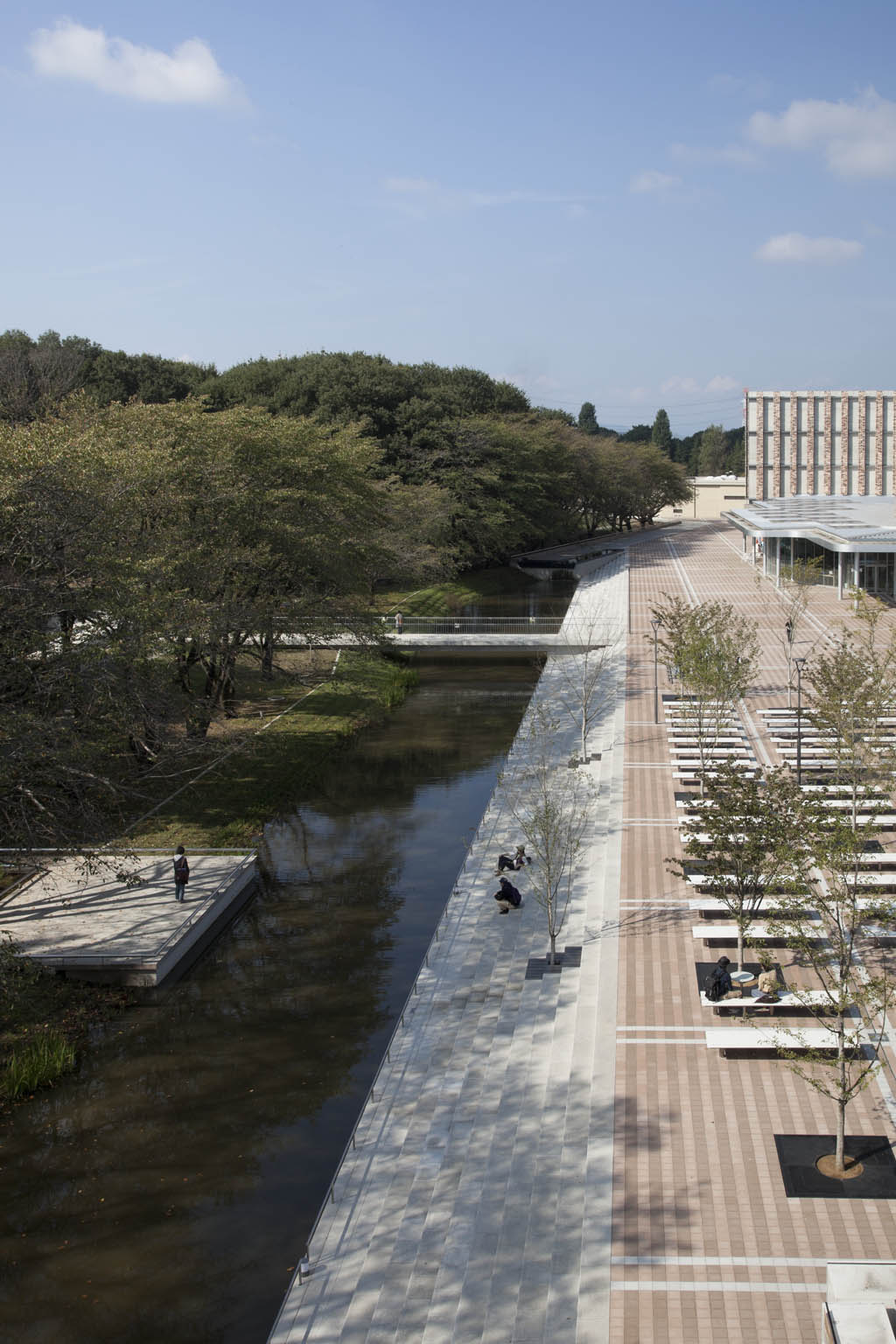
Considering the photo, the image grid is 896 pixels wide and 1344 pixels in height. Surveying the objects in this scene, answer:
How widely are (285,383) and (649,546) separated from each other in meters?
28.1

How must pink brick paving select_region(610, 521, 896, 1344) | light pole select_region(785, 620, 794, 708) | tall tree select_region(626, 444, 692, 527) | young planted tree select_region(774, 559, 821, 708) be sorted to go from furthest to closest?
tall tree select_region(626, 444, 692, 527) → young planted tree select_region(774, 559, 821, 708) → light pole select_region(785, 620, 794, 708) → pink brick paving select_region(610, 521, 896, 1344)

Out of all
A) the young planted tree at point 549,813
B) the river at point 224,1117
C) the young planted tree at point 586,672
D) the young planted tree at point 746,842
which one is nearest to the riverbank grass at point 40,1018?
the river at point 224,1117

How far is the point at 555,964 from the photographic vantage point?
55.2 ft

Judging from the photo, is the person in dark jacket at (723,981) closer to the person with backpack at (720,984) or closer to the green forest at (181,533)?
the person with backpack at (720,984)

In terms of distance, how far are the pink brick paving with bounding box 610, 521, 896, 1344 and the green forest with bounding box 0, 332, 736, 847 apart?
778cm

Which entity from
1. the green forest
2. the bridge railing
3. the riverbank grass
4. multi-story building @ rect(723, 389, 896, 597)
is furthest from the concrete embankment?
multi-story building @ rect(723, 389, 896, 597)

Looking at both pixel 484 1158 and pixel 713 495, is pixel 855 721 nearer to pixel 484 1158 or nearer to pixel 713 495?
pixel 484 1158

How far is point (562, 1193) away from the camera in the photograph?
11.5 m

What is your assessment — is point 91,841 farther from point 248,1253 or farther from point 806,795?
point 806,795

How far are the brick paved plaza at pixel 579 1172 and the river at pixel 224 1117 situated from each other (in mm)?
885

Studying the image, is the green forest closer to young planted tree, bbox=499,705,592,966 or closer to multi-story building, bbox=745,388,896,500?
young planted tree, bbox=499,705,592,966

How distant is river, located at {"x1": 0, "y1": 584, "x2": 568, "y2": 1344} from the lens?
1127 centimetres

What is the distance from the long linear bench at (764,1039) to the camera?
13.5m

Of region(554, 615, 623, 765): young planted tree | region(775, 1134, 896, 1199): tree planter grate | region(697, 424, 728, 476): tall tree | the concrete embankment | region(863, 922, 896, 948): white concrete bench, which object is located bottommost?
the concrete embankment
